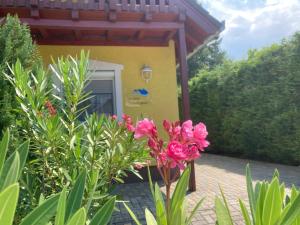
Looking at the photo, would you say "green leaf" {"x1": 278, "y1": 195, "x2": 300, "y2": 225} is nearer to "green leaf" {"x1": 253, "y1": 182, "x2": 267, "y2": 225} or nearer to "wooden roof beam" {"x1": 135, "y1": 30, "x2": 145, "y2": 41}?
"green leaf" {"x1": 253, "y1": 182, "x2": 267, "y2": 225}

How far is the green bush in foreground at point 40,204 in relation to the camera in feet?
3.56

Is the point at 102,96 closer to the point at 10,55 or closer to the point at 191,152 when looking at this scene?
the point at 10,55

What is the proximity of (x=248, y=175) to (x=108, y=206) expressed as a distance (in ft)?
3.15

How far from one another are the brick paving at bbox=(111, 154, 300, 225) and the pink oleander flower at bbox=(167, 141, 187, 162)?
1406 mm

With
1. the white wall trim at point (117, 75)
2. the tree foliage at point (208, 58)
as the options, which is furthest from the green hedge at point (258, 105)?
the tree foliage at point (208, 58)

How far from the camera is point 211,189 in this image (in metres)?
6.77

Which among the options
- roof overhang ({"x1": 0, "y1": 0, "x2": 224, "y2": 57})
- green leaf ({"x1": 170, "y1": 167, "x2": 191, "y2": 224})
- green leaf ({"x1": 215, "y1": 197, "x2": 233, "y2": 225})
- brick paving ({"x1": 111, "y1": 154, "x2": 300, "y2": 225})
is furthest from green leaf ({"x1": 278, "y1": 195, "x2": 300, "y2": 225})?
roof overhang ({"x1": 0, "y1": 0, "x2": 224, "y2": 57})

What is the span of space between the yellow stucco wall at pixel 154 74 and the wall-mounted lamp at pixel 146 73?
0.10m

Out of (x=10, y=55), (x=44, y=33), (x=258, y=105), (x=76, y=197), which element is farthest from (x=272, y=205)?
(x=258, y=105)

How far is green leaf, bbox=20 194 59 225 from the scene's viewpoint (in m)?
1.27

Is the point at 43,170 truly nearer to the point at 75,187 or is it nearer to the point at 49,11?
the point at 75,187

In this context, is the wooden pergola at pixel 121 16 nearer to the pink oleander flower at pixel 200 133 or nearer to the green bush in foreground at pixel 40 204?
the pink oleander flower at pixel 200 133

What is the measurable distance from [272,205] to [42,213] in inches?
45.5

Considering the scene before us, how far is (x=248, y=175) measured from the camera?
2006 mm
